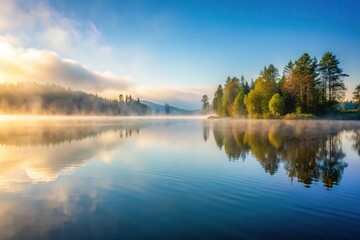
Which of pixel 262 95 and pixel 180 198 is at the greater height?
pixel 262 95

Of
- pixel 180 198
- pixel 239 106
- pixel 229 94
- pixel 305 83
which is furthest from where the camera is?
pixel 229 94

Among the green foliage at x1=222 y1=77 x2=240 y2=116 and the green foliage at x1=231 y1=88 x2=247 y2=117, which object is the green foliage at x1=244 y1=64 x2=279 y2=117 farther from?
the green foliage at x1=222 y1=77 x2=240 y2=116

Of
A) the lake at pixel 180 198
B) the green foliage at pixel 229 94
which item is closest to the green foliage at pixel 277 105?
the green foliage at pixel 229 94

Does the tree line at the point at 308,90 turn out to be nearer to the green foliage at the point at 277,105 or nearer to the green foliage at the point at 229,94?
the green foliage at the point at 277,105

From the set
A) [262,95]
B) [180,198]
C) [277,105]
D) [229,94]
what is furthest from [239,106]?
[180,198]

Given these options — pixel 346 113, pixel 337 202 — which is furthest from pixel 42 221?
pixel 346 113

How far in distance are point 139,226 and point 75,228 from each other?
7.00ft

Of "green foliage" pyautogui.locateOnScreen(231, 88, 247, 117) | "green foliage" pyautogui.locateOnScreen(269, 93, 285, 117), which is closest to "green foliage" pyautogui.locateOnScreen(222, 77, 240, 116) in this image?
"green foliage" pyautogui.locateOnScreen(231, 88, 247, 117)

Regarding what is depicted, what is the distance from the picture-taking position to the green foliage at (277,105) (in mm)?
94575

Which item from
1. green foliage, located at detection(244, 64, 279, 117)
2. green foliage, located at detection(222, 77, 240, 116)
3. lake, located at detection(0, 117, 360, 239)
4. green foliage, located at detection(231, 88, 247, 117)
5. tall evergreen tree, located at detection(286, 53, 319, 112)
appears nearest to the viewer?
lake, located at detection(0, 117, 360, 239)

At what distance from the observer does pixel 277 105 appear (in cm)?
9556

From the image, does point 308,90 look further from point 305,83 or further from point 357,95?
point 357,95

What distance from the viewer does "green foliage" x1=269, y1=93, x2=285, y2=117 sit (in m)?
94.6

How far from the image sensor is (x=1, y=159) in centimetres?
2208
